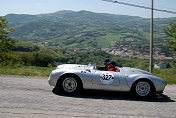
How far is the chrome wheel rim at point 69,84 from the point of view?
618 cm

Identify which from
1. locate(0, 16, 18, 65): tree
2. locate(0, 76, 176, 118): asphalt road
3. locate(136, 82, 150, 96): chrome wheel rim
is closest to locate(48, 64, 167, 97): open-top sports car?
locate(136, 82, 150, 96): chrome wheel rim

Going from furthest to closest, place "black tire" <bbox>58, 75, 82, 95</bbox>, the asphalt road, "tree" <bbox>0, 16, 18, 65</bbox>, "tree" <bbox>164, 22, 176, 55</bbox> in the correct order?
"tree" <bbox>0, 16, 18, 65</bbox> < "tree" <bbox>164, 22, 176, 55</bbox> < "black tire" <bbox>58, 75, 82, 95</bbox> < the asphalt road

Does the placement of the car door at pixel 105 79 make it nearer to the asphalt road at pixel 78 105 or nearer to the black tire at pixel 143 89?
the asphalt road at pixel 78 105

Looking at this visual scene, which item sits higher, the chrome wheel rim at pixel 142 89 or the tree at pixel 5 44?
the tree at pixel 5 44

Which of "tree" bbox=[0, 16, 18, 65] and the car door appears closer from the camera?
the car door

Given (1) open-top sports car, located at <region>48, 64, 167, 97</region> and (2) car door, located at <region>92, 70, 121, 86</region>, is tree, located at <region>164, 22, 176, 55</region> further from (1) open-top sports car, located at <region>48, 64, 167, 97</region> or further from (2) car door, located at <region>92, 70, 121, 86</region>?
(2) car door, located at <region>92, 70, 121, 86</region>

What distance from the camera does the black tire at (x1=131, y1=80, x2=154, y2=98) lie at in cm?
616

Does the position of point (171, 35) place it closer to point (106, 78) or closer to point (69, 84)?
point (106, 78)

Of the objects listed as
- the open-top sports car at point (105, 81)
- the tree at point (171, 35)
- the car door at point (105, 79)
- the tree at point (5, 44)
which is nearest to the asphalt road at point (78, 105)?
the open-top sports car at point (105, 81)

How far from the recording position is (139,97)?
6.20 metres

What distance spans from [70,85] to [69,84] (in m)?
0.05

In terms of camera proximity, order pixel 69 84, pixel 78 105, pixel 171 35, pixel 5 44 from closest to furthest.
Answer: pixel 78 105 < pixel 69 84 < pixel 171 35 < pixel 5 44

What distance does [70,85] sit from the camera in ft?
20.4

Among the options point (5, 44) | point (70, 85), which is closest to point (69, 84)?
point (70, 85)
